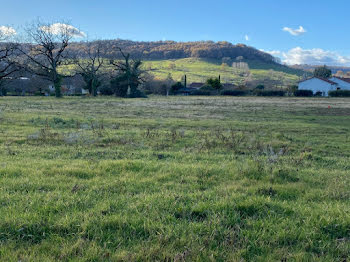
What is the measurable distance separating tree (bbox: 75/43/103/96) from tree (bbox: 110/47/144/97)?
15.5 ft

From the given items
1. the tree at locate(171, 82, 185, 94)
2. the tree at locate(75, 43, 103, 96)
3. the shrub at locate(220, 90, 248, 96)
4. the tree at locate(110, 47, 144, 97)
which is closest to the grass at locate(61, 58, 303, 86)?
the tree at locate(171, 82, 185, 94)

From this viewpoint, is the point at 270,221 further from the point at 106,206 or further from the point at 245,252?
the point at 106,206

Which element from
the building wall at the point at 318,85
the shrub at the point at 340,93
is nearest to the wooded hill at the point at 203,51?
the building wall at the point at 318,85

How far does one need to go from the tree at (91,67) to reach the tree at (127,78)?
4.72 m

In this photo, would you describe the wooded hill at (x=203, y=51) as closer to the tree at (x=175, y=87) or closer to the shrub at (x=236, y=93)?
the tree at (x=175, y=87)

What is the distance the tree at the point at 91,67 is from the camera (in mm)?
59594

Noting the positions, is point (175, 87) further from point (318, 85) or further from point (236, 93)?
point (318, 85)

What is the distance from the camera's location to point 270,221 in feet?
12.5

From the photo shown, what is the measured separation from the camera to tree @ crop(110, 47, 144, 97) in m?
55.7

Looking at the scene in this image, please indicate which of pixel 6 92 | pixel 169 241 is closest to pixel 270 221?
pixel 169 241

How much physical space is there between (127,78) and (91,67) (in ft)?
33.4

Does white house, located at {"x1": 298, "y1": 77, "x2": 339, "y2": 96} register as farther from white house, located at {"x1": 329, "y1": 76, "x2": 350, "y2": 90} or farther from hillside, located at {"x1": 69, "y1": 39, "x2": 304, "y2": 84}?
hillside, located at {"x1": 69, "y1": 39, "x2": 304, "y2": 84}

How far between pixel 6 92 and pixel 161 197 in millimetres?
76817

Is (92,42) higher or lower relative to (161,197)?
higher
